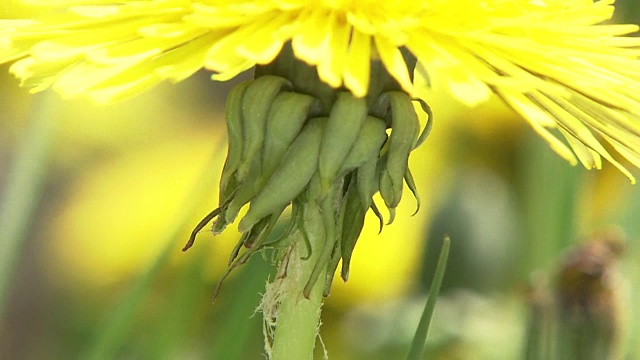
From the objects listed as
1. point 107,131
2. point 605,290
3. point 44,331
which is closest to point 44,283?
point 44,331

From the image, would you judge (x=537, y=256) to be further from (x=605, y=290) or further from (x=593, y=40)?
(x=593, y=40)

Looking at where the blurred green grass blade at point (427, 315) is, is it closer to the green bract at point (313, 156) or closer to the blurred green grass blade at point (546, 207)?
the green bract at point (313, 156)

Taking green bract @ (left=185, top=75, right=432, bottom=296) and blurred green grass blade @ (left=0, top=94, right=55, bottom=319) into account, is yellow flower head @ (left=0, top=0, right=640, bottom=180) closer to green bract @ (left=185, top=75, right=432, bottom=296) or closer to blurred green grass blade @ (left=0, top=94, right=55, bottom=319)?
green bract @ (left=185, top=75, right=432, bottom=296)

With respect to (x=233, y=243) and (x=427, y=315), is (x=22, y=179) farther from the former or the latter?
(x=233, y=243)

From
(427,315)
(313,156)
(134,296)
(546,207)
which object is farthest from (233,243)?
(313,156)

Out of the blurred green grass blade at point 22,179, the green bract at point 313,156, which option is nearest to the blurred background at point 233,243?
the blurred green grass blade at point 22,179
